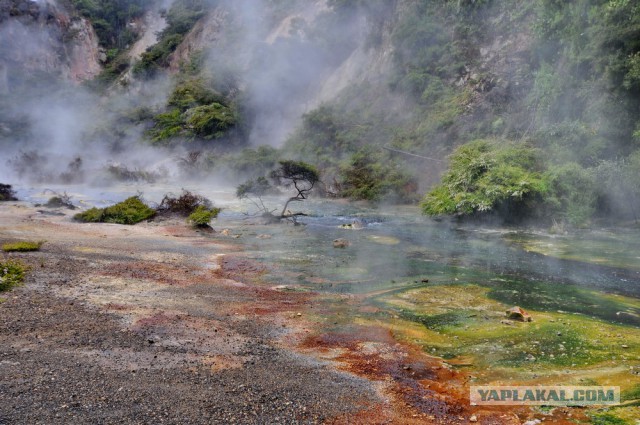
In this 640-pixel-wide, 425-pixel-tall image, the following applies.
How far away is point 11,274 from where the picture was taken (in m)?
10.1

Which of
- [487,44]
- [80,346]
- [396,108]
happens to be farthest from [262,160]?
[80,346]

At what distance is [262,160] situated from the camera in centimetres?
3862

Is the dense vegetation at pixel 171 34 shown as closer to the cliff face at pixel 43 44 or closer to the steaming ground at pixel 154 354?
the cliff face at pixel 43 44

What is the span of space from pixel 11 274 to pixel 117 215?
1205cm

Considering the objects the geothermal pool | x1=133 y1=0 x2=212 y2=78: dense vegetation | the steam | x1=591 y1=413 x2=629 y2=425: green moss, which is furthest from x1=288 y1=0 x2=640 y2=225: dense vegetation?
x1=133 y1=0 x2=212 y2=78: dense vegetation

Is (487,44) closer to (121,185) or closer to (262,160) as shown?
(262,160)

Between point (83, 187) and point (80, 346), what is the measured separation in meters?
35.6

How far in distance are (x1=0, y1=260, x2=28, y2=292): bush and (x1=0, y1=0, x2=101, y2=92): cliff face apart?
Result: 177ft

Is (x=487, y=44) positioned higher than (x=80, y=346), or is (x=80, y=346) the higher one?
(x=487, y=44)

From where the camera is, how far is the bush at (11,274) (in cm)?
945

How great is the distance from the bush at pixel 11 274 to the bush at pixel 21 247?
73.9 inches

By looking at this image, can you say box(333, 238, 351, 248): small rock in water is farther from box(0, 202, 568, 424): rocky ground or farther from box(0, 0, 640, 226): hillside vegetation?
box(0, 0, 640, 226): hillside vegetation

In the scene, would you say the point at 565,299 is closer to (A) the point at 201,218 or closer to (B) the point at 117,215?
(A) the point at 201,218

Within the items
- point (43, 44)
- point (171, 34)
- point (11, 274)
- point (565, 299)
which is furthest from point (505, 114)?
point (43, 44)
